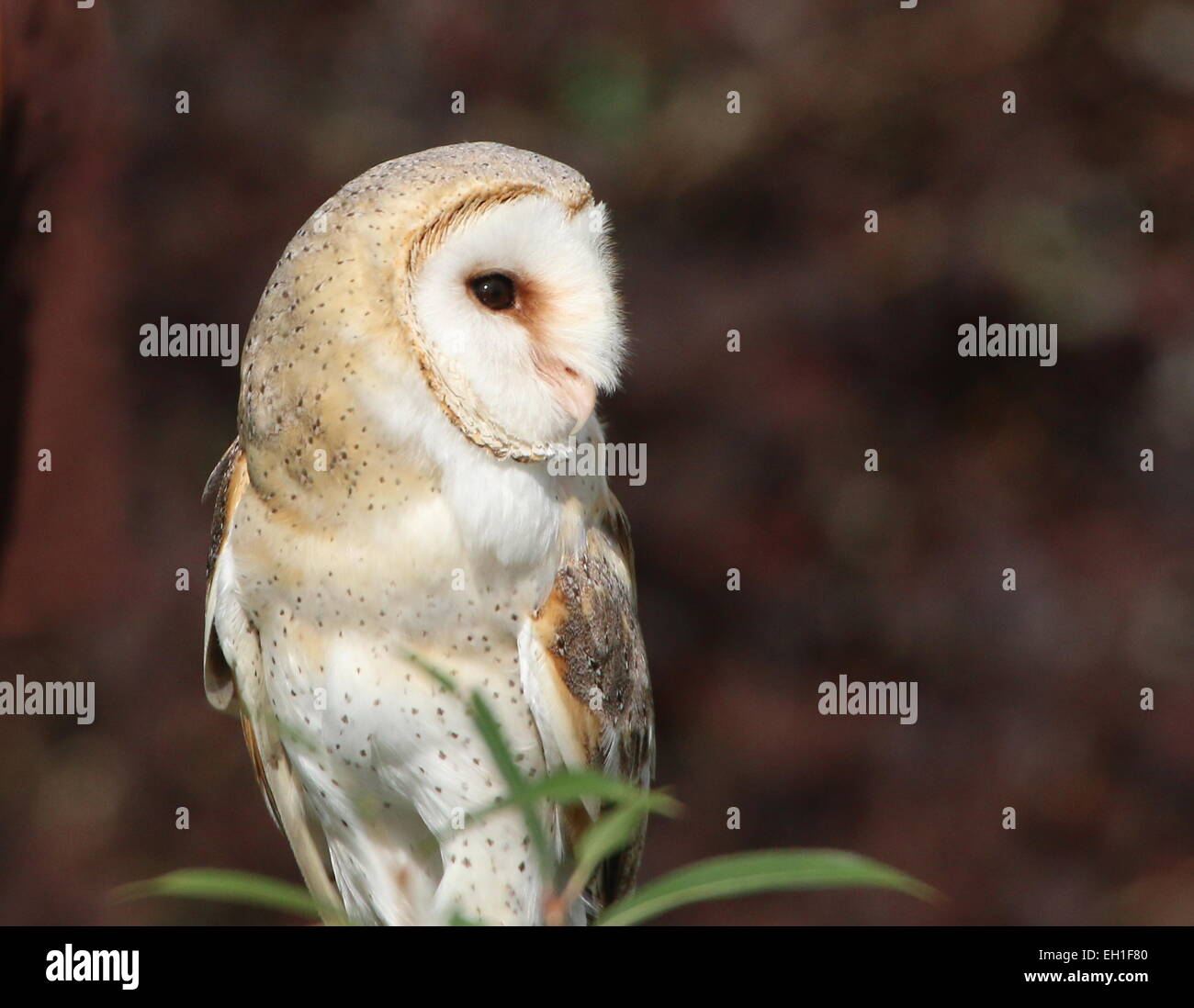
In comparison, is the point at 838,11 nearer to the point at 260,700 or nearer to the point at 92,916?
the point at 260,700

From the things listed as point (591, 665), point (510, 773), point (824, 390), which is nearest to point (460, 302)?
point (591, 665)

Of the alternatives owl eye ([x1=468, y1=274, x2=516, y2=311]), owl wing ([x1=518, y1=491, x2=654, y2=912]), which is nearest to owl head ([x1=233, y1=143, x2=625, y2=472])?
owl eye ([x1=468, y1=274, x2=516, y2=311])

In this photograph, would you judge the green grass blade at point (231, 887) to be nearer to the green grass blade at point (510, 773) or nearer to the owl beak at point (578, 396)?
the green grass blade at point (510, 773)

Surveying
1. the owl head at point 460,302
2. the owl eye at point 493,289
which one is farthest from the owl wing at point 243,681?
the owl eye at point 493,289

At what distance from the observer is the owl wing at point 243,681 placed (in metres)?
1.51

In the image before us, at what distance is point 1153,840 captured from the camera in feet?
11.2

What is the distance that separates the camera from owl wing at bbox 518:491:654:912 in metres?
1.44

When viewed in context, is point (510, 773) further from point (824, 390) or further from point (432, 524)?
point (824, 390)

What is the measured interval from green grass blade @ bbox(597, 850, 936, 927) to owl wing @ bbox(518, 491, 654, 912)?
701mm

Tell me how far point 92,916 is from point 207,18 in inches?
84.1

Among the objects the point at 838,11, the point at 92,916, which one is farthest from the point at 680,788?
the point at 838,11

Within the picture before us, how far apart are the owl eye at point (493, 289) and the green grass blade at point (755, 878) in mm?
705

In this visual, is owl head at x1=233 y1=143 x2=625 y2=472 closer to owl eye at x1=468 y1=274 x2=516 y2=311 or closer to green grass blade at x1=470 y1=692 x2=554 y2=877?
owl eye at x1=468 y1=274 x2=516 y2=311

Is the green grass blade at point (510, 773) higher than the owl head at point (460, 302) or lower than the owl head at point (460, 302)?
lower
